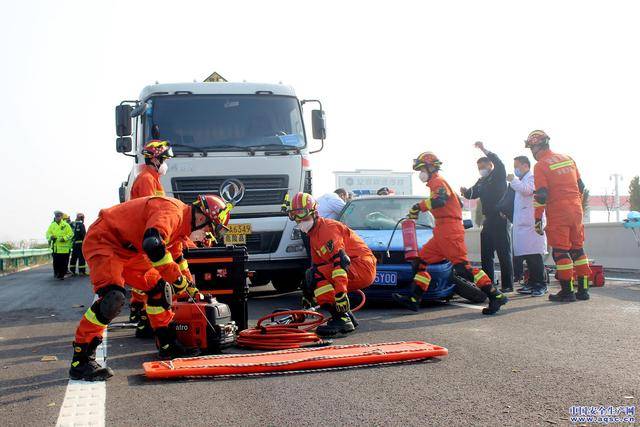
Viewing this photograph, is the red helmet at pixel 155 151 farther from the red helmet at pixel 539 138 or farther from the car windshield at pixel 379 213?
the red helmet at pixel 539 138

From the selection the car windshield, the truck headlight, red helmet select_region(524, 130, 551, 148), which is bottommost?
the truck headlight

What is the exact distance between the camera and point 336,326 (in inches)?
271

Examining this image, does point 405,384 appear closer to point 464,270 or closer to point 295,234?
point 464,270

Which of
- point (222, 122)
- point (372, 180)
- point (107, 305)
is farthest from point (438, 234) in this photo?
point (372, 180)

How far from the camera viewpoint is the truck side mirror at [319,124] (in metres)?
11.4

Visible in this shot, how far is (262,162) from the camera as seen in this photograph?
1066 centimetres

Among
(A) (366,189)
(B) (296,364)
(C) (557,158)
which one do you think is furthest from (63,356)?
(A) (366,189)

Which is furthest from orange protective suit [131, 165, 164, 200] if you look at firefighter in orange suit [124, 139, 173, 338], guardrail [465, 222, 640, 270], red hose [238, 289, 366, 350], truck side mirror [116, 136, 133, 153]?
guardrail [465, 222, 640, 270]

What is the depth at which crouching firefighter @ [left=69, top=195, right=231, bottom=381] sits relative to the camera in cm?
508

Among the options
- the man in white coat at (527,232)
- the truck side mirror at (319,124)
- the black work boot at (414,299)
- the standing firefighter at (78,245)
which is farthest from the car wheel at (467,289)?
the standing firefighter at (78,245)

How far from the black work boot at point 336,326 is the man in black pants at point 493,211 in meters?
4.11

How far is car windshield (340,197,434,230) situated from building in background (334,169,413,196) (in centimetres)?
1880

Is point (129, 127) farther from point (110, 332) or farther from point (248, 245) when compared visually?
point (110, 332)

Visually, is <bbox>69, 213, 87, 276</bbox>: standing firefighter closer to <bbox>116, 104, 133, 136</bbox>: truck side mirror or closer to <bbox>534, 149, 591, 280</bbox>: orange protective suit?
<bbox>116, 104, 133, 136</bbox>: truck side mirror
